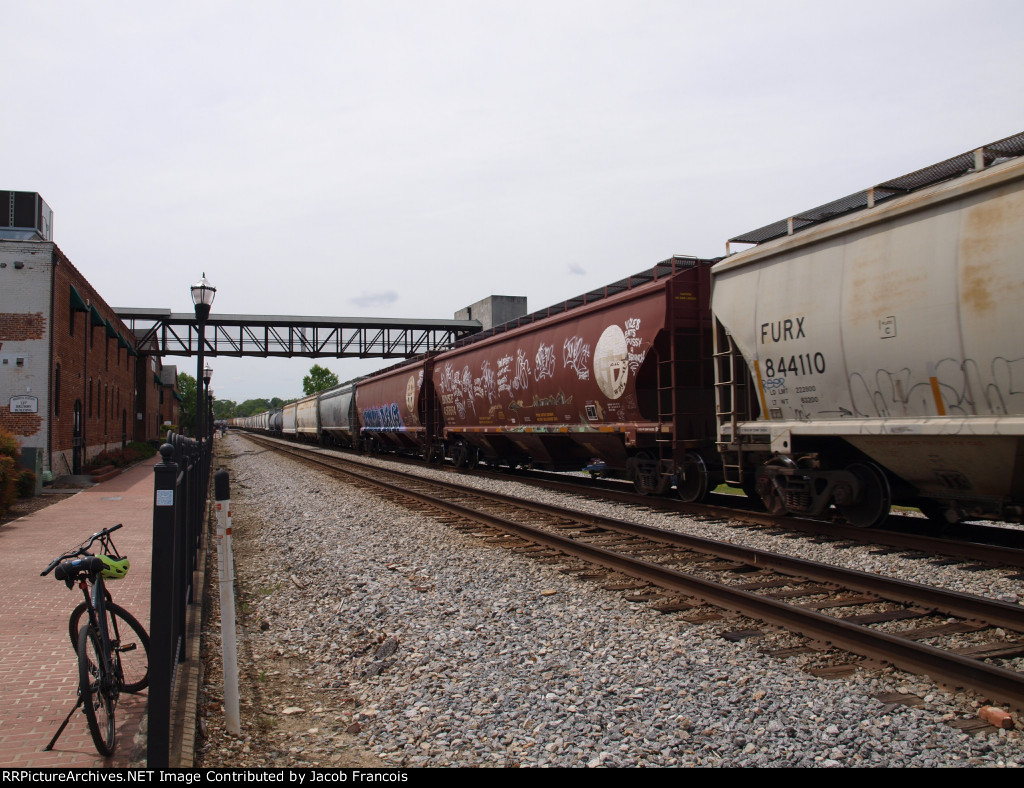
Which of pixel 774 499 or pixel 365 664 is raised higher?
pixel 774 499

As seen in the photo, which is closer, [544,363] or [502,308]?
[544,363]

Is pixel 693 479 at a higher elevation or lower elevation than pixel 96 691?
higher

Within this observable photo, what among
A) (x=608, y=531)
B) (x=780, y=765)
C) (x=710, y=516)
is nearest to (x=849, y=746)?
(x=780, y=765)

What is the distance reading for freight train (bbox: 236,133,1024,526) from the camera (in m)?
6.56

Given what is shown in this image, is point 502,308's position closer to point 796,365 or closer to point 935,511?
point 796,365

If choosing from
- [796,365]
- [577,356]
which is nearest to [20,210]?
[577,356]

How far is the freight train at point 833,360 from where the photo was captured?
21.5 ft

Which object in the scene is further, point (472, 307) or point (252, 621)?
point (472, 307)

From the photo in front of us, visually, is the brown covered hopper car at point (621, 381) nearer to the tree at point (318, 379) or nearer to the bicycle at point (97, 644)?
the bicycle at point (97, 644)

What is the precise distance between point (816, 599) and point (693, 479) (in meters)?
5.58

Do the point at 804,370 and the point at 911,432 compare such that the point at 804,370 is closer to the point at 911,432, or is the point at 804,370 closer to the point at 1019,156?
the point at 911,432

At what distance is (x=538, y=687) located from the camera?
4.34 metres

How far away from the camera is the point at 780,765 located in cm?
337

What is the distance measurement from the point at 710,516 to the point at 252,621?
669 centimetres
